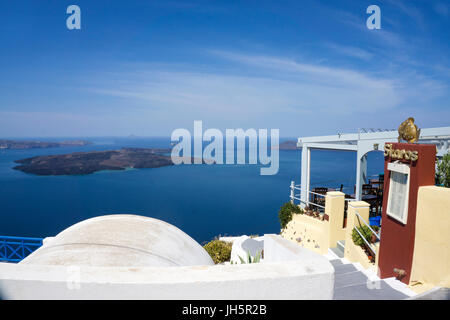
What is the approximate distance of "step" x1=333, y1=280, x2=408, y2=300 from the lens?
14.6 feet

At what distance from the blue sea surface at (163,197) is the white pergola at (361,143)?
2378cm

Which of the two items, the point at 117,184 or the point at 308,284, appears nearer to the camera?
the point at 308,284

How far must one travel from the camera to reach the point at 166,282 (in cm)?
228

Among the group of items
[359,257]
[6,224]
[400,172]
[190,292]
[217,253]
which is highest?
[400,172]

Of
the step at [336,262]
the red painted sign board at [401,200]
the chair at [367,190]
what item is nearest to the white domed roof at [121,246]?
the step at [336,262]

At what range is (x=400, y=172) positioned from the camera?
17.1ft

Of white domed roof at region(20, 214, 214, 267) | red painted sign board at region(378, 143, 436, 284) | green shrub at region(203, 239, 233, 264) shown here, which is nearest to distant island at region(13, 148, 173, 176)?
green shrub at region(203, 239, 233, 264)

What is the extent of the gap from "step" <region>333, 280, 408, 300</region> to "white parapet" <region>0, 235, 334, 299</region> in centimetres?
259

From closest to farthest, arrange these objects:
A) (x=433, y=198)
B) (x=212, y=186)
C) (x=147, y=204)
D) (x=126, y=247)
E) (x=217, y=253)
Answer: (x=126, y=247) < (x=433, y=198) < (x=217, y=253) < (x=147, y=204) < (x=212, y=186)

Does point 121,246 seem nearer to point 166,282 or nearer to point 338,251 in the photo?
point 166,282
